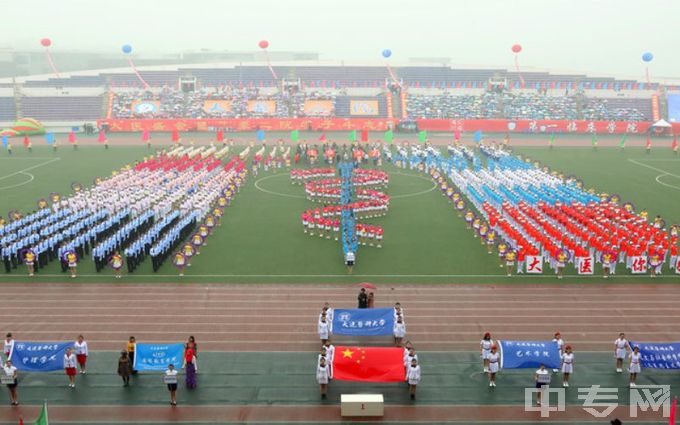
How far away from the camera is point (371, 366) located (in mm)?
12250

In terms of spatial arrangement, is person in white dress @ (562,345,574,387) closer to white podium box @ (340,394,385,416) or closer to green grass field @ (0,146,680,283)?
white podium box @ (340,394,385,416)

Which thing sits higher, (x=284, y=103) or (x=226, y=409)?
(x=284, y=103)

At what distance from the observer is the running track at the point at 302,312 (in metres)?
14.8

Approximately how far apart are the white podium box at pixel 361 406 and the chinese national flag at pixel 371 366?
0.88m

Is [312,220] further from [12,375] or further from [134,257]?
[12,375]

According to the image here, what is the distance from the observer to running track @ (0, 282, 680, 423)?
48.6 feet

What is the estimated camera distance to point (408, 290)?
17969 mm

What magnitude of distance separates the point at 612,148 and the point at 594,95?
24141 mm

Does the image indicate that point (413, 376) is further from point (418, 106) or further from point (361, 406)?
point (418, 106)

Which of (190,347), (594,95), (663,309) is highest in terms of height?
(594,95)

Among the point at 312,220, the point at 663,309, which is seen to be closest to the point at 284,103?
the point at 312,220

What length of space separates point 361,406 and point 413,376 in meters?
1.29

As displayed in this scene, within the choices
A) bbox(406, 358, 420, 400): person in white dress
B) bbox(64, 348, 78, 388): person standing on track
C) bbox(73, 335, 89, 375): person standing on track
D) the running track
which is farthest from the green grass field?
bbox(406, 358, 420, 400): person in white dress

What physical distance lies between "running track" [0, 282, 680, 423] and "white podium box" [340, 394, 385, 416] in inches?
121
